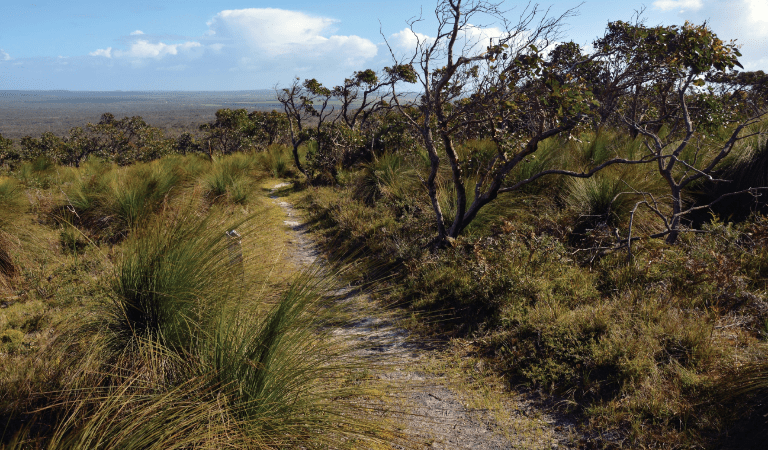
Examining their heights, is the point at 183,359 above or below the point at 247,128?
below

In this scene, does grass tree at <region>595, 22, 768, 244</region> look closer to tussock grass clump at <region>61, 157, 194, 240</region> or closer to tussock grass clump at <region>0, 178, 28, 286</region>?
tussock grass clump at <region>61, 157, 194, 240</region>

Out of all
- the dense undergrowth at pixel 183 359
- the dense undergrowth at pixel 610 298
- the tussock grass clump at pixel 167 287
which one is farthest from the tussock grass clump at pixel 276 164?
the tussock grass clump at pixel 167 287

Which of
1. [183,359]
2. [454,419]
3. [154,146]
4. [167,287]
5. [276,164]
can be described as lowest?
[454,419]

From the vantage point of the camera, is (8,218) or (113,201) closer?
(8,218)

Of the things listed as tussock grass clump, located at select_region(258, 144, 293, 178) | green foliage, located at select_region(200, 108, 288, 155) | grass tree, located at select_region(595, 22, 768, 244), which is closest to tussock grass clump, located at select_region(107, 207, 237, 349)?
grass tree, located at select_region(595, 22, 768, 244)

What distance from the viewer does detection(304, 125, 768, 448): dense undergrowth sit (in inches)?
97.1

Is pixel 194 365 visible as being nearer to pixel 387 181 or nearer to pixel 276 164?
pixel 387 181

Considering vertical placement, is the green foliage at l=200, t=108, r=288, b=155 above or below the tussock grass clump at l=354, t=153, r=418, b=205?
above

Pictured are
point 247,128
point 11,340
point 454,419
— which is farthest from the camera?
point 247,128

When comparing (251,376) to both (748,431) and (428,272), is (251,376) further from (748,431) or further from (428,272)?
(428,272)

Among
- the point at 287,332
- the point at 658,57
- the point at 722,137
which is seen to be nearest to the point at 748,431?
the point at 287,332

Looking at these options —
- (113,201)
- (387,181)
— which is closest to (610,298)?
(387,181)

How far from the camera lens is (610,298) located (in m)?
3.86

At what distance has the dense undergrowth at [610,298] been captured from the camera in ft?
8.09
